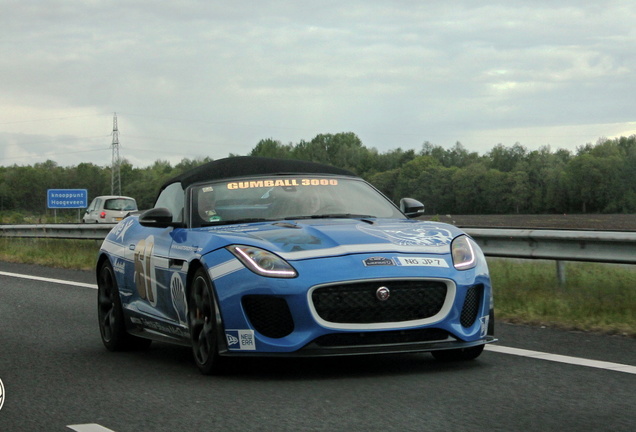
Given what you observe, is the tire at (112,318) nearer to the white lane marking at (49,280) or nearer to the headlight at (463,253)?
the headlight at (463,253)

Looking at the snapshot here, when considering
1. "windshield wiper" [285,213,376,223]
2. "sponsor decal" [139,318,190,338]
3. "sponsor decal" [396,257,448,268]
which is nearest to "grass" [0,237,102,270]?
"sponsor decal" [139,318,190,338]

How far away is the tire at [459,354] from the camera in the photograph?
21.5 ft

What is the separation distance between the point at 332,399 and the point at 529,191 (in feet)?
283

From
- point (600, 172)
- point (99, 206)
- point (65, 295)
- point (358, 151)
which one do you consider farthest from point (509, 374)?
point (358, 151)

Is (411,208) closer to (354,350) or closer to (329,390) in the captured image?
(354,350)

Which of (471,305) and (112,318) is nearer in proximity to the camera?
(471,305)

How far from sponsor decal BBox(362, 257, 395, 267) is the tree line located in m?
44.8

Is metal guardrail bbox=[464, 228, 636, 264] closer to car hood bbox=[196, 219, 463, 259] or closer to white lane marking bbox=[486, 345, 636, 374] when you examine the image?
white lane marking bbox=[486, 345, 636, 374]

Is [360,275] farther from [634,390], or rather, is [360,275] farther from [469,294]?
[634,390]

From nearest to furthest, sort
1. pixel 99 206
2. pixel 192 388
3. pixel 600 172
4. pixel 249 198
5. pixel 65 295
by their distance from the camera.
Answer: pixel 192 388
pixel 249 198
pixel 65 295
pixel 99 206
pixel 600 172

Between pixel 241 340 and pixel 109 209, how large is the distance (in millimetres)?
31959

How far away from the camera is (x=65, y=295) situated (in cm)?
1245

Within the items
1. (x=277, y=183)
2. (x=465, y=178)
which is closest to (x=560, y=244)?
(x=277, y=183)

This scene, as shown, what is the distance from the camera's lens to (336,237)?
6223 mm
